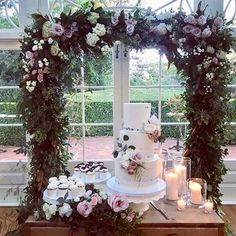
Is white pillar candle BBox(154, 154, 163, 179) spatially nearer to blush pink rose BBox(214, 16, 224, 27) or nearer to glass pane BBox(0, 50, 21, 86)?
blush pink rose BBox(214, 16, 224, 27)

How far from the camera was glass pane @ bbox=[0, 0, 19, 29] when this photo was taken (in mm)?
3588

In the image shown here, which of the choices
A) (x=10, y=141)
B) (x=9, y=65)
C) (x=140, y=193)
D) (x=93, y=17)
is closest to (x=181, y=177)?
(x=140, y=193)

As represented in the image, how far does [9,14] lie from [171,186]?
1.97 m

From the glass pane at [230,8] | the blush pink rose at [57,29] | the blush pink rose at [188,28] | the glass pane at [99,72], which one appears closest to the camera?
the blush pink rose at [57,29]

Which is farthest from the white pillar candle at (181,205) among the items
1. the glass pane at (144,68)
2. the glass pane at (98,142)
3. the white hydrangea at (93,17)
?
the white hydrangea at (93,17)

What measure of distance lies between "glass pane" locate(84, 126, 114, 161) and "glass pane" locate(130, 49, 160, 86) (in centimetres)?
48

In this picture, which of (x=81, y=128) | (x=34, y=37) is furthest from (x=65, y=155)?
(x=34, y=37)

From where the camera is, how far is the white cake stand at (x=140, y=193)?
2752mm

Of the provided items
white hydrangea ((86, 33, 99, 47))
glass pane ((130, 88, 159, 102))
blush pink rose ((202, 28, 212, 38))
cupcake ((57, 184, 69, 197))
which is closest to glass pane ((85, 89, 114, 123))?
glass pane ((130, 88, 159, 102))

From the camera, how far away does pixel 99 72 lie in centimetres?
362

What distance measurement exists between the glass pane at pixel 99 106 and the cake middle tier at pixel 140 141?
0.91 metres

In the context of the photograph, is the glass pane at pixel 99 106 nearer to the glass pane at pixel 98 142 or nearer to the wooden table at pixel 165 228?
the glass pane at pixel 98 142

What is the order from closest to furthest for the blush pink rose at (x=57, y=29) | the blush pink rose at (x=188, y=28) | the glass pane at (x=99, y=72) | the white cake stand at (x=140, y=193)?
1. the white cake stand at (x=140, y=193)
2. the blush pink rose at (x=57, y=29)
3. the blush pink rose at (x=188, y=28)
4. the glass pane at (x=99, y=72)

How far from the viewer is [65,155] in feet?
11.2
